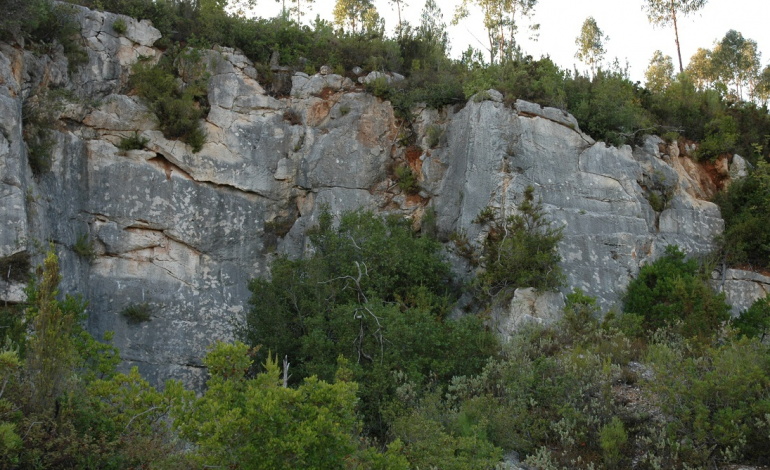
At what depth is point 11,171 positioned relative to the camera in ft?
38.9

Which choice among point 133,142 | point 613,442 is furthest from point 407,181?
point 613,442

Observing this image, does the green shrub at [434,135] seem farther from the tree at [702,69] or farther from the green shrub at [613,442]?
the tree at [702,69]

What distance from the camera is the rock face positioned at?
44.8ft

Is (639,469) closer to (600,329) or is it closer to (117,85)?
(600,329)

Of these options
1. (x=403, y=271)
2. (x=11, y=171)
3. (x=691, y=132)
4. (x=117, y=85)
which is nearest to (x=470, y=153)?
(x=403, y=271)

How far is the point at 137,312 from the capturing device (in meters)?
13.6

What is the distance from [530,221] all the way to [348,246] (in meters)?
3.98

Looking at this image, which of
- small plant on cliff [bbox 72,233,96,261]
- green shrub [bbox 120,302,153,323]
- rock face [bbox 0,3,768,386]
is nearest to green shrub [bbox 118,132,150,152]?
rock face [bbox 0,3,768,386]

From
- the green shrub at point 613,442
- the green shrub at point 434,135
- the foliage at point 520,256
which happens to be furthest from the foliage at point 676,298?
the green shrub at point 434,135

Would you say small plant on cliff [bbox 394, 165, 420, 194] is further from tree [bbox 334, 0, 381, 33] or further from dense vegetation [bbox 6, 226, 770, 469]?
tree [bbox 334, 0, 381, 33]

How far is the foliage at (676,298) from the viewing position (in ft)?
42.2

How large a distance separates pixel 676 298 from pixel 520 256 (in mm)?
3147

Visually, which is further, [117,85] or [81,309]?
[117,85]

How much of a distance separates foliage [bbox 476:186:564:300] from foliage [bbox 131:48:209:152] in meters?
6.81
